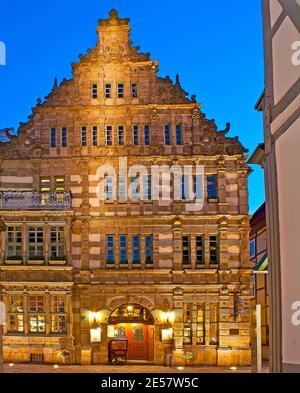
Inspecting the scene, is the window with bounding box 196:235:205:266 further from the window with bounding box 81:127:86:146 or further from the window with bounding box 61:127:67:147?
the window with bounding box 61:127:67:147

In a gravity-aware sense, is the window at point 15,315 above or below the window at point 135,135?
below

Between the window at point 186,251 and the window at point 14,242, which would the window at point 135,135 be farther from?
the window at point 14,242

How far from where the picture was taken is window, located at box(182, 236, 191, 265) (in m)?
30.1

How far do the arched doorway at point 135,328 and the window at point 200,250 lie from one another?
11.1 feet

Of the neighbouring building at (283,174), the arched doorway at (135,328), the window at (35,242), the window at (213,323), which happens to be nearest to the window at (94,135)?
the window at (35,242)

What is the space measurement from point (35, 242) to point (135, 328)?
6326 millimetres

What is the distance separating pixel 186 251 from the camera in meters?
30.2

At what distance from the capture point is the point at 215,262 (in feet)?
98.8

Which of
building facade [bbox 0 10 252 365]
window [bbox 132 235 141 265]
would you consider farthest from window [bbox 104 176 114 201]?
window [bbox 132 235 141 265]

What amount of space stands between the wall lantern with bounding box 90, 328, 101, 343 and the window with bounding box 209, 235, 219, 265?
611cm

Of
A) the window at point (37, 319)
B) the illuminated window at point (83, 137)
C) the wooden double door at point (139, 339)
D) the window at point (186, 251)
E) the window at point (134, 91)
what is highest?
the window at point (134, 91)

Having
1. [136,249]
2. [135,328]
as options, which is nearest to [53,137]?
[136,249]

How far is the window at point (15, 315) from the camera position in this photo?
29344 mm
